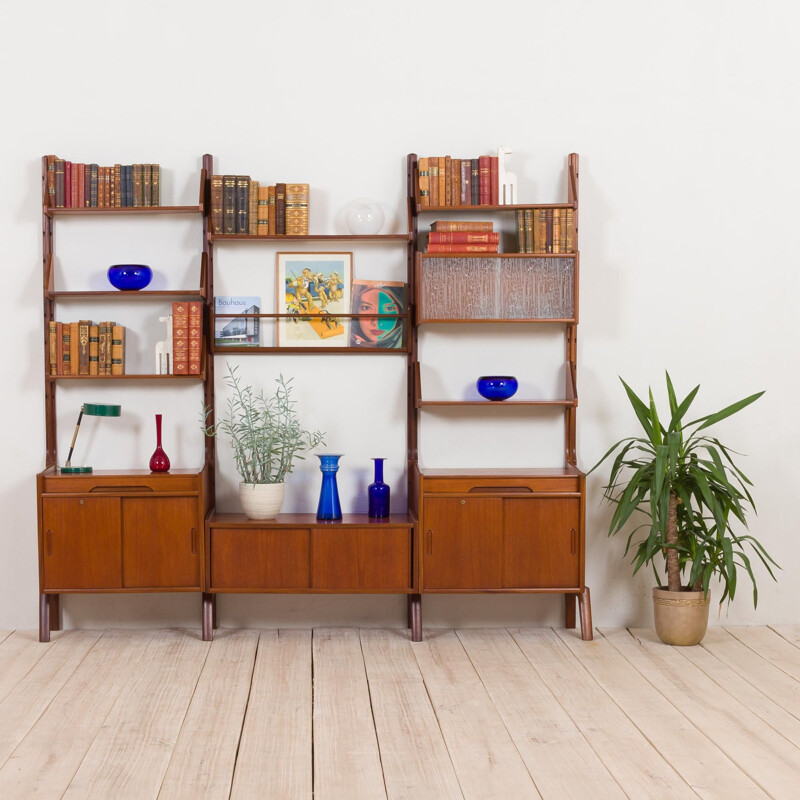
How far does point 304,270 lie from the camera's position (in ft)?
14.8

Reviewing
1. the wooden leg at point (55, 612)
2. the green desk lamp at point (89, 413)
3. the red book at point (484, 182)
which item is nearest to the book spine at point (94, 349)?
the green desk lamp at point (89, 413)

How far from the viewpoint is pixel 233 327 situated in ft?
14.8

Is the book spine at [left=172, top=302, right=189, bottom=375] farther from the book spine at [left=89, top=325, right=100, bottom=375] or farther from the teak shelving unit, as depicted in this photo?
the book spine at [left=89, top=325, right=100, bottom=375]

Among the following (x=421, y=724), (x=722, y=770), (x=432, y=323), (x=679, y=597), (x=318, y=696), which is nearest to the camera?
(x=722, y=770)

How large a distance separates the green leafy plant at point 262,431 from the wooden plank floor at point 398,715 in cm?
80

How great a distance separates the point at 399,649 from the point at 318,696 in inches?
28.5

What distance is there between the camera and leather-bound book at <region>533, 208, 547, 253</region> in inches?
171

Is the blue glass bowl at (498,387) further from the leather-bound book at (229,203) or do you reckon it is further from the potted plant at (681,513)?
the leather-bound book at (229,203)

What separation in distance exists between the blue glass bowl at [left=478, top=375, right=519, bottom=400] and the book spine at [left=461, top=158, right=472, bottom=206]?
834mm

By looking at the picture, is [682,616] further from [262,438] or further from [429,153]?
[429,153]

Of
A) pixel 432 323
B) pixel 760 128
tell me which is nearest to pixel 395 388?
pixel 432 323

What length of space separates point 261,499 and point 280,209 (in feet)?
4.46

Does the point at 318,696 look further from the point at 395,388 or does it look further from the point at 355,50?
the point at 355,50

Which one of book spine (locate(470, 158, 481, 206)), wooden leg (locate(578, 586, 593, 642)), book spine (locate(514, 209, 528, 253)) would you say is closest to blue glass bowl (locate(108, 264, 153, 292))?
book spine (locate(470, 158, 481, 206))
